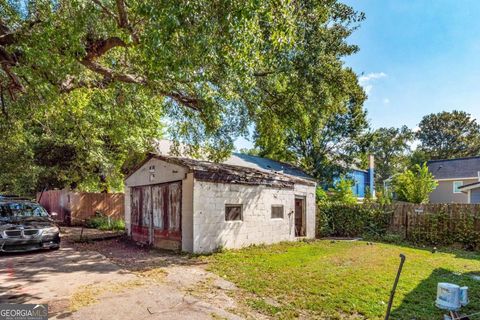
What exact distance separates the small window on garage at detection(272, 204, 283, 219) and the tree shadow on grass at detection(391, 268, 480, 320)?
5.79 metres

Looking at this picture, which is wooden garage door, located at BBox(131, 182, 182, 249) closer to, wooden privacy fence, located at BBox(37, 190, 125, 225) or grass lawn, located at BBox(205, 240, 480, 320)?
grass lawn, located at BBox(205, 240, 480, 320)

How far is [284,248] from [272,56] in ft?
22.0

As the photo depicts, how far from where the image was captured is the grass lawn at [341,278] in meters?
4.92

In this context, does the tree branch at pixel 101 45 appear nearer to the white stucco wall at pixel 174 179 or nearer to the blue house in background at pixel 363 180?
the white stucco wall at pixel 174 179

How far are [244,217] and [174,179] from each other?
9.33ft

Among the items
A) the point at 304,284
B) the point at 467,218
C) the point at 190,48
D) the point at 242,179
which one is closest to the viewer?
the point at 190,48

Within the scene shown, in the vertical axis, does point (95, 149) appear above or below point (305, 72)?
below

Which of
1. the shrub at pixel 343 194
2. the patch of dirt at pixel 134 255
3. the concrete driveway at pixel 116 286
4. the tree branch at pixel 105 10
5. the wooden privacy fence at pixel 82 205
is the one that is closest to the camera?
the concrete driveway at pixel 116 286

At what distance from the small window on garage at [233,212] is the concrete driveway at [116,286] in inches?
86.9

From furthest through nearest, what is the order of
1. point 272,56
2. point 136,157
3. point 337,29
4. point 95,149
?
point 136,157, point 95,149, point 337,29, point 272,56

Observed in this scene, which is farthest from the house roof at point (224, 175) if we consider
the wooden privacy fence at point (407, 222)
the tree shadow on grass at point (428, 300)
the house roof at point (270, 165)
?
the house roof at point (270, 165)

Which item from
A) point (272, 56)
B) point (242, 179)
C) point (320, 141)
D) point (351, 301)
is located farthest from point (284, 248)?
point (320, 141)

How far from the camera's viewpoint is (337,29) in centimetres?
1277

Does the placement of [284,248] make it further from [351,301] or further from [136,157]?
[136,157]
